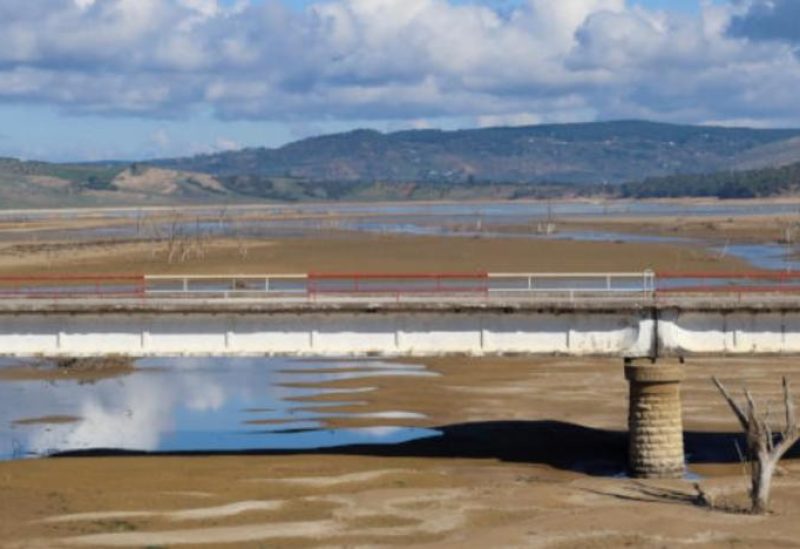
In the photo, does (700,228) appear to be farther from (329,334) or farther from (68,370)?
(329,334)

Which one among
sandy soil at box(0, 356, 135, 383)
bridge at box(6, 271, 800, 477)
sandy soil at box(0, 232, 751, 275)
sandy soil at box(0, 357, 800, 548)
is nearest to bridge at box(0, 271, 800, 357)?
bridge at box(6, 271, 800, 477)

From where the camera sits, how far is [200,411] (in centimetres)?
4662

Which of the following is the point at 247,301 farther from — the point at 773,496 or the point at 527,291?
the point at 773,496

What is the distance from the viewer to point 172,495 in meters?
33.5

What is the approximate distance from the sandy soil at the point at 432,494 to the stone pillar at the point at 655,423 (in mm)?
734

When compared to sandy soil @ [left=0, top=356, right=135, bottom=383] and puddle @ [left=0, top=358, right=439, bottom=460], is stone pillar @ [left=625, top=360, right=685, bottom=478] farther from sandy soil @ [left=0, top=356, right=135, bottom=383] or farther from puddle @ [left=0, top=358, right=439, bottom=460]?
sandy soil @ [left=0, top=356, right=135, bottom=383]

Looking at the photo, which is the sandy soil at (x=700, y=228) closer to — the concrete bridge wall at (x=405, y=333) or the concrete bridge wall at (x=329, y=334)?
the concrete bridge wall at (x=405, y=333)

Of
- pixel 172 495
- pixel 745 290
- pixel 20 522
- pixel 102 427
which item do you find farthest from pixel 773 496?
pixel 102 427

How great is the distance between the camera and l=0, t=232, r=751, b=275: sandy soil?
95.5 metres

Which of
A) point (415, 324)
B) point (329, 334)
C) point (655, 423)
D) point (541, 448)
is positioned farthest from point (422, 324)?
point (655, 423)

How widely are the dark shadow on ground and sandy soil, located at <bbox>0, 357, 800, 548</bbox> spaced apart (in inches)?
2.2

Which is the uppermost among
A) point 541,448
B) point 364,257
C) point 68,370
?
point 364,257

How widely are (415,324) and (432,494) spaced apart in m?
6.23

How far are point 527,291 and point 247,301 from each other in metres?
7.55
